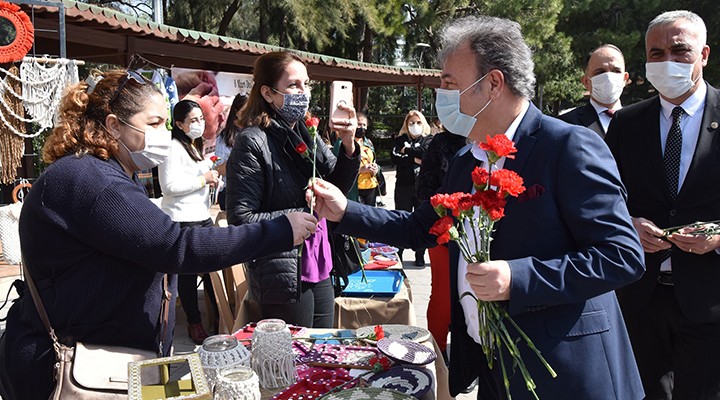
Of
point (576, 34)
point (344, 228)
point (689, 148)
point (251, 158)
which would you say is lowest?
point (344, 228)

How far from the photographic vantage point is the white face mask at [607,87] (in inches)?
137

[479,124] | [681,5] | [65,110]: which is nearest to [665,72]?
[479,124]

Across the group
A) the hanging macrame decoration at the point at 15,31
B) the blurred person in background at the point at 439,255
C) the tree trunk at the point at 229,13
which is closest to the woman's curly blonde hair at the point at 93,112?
the blurred person in background at the point at 439,255

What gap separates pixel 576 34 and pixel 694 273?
25.7 meters

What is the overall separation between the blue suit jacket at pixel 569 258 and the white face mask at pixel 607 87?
2.04 m

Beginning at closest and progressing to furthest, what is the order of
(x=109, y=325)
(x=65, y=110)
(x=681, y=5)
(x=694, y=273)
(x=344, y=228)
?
(x=109, y=325) < (x=65, y=110) < (x=344, y=228) < (x=694, y=273) < (x=681, y=5)

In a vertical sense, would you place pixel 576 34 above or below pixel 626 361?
above

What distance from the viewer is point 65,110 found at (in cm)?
174

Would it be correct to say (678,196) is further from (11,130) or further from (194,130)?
(11,130)

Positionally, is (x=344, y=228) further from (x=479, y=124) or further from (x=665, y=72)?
(x=665, y=72)

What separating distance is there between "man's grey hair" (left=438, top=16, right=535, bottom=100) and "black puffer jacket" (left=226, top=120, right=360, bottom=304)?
3.26ft

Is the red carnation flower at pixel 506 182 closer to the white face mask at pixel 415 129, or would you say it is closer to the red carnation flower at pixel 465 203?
the red carnation flower at pixel 465 203

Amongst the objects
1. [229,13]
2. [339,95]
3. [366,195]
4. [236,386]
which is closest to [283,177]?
[339,95]

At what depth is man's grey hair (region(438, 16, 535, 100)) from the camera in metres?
1.69
